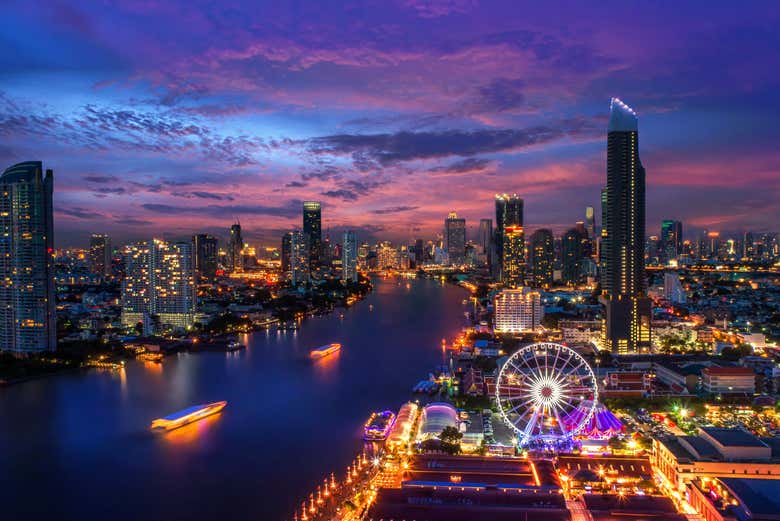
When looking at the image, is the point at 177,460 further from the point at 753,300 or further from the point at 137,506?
the point at 753,300

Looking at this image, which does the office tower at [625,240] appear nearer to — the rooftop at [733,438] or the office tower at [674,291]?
the rooftop at [733,438]

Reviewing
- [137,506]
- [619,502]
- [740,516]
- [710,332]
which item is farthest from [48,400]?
[710,332]

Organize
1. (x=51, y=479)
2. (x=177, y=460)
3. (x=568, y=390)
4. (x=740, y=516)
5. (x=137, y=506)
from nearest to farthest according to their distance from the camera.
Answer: (x=740, y=516) < (x=137, y=506) < (x=51, y=479) < (x=177, y=460) < (x=568, y=390)

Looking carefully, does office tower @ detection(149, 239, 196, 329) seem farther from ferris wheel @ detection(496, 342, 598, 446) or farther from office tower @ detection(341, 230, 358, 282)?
office tower @ detection(341, 230, 358, 282)

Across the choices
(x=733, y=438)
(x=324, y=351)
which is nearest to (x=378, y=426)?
(x=733, y=438)

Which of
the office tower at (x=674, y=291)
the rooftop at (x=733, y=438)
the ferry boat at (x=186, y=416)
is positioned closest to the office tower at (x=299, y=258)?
the office tower at (x=674, y=291)
